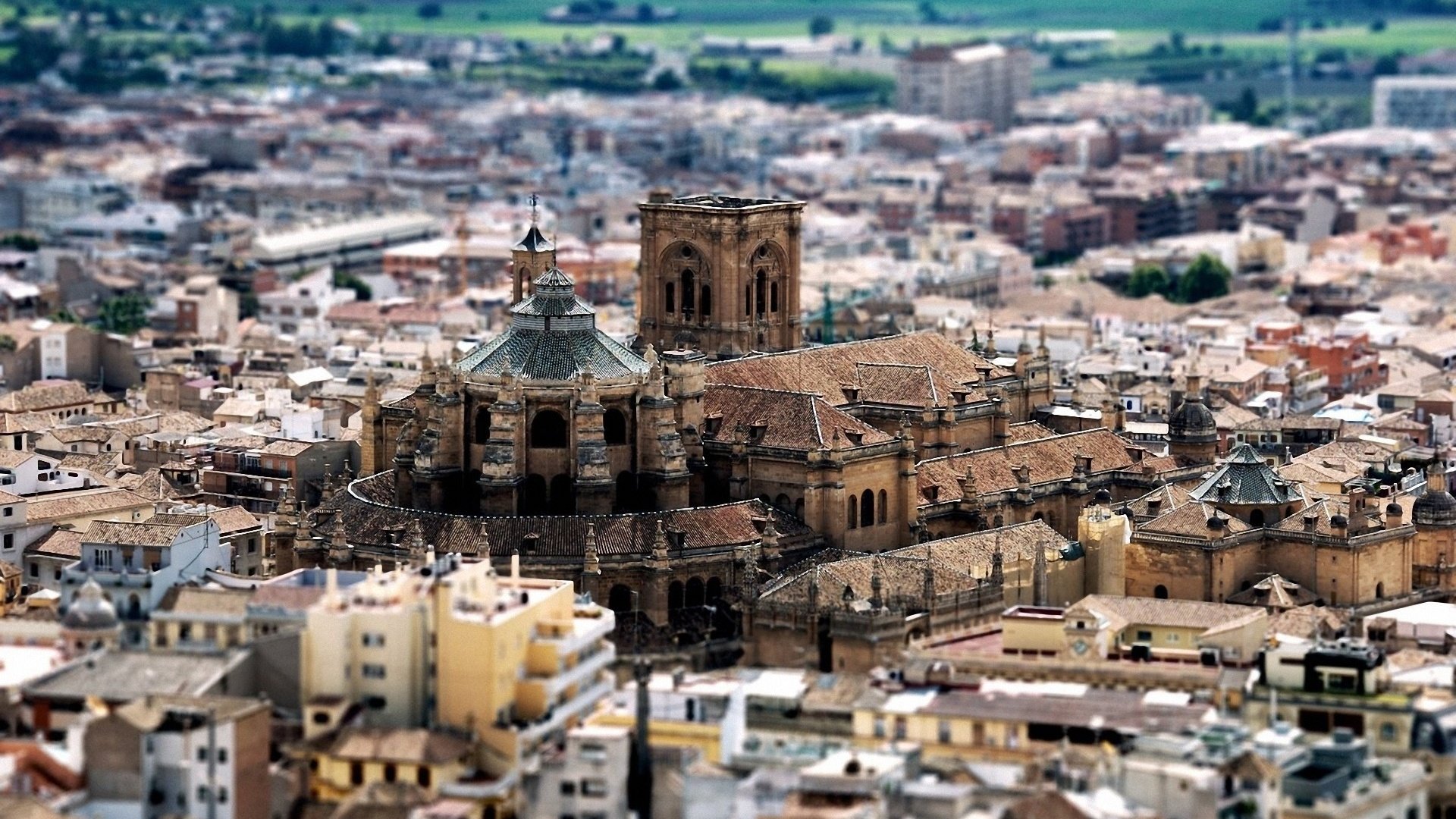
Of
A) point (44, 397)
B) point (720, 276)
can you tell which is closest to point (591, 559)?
point (720, 276)

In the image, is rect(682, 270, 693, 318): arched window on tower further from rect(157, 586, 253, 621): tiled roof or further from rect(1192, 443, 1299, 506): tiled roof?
rect(157, 586, 253, 621): tiled roof

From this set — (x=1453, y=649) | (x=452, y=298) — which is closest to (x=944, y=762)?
(x=1453, y=649)

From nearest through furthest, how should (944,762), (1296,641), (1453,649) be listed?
1. (944,762)
2. (1296,641)
3. (1453,649)

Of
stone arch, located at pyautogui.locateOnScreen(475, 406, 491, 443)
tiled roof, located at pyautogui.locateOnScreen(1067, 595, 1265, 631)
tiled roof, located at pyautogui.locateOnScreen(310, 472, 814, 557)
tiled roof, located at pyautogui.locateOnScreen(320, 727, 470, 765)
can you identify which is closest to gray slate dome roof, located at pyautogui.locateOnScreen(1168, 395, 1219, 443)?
tiled roof, located at pyautogui.locateOnScreen(310, 472, 814, 557)

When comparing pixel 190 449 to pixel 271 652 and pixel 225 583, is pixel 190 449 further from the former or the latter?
pixel 271 652

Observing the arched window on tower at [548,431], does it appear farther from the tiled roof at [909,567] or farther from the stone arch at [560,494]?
the tiled roof at [909,567]

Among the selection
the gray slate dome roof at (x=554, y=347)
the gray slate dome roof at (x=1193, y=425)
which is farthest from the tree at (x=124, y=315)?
the gray slate dome roof at (x=554, y=347)

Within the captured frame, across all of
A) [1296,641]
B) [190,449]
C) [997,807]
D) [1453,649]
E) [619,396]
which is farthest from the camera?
[190,449]
